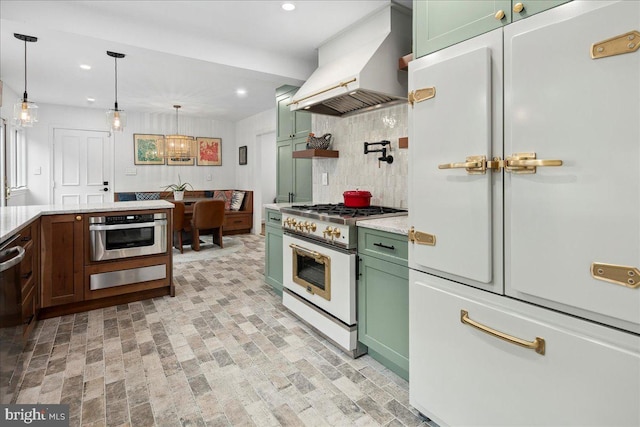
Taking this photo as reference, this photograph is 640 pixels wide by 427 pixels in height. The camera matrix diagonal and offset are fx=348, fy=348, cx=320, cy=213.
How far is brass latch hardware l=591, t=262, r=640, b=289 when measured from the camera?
0.96 m

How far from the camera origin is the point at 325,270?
2.42m

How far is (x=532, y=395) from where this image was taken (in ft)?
4.01

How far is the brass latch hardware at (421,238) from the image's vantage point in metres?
1.54

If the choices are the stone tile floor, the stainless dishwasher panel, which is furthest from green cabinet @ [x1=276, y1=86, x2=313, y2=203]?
the stainless dishwasher panel

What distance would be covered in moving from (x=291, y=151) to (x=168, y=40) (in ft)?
5.63

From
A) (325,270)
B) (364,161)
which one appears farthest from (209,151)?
(325,270)

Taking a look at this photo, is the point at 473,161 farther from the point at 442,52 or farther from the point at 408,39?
the point at 408,39

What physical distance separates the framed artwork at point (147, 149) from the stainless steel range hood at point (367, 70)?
214 inches

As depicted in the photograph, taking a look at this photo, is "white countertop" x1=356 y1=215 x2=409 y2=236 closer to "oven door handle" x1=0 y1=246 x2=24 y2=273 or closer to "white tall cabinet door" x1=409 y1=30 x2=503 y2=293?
"white tall cabinet door" x1=409 y1=30 x2=503 y2=293

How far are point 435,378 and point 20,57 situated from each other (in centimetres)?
523

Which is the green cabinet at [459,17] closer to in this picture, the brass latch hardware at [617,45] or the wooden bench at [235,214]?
the brass latch hardware at [617,45]

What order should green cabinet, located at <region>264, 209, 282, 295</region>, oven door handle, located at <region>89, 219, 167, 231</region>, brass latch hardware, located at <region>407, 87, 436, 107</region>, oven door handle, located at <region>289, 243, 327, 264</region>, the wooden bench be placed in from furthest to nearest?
the wooden bench, green cabinet, located at <region>264, 209, 282, 295</region>, oven door handle, located at <region>89, 219, 167, 231</region>, oven door handle, located at <region>289, 243, 327, 264</region>, brass latch hardware, located at <region>407, 87, 436, 107</region>

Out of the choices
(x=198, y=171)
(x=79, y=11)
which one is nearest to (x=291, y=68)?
(x=79, y=11)

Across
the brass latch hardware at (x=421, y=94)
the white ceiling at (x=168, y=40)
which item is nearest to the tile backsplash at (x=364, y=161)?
the white ceiling at (x=168, y=40)
